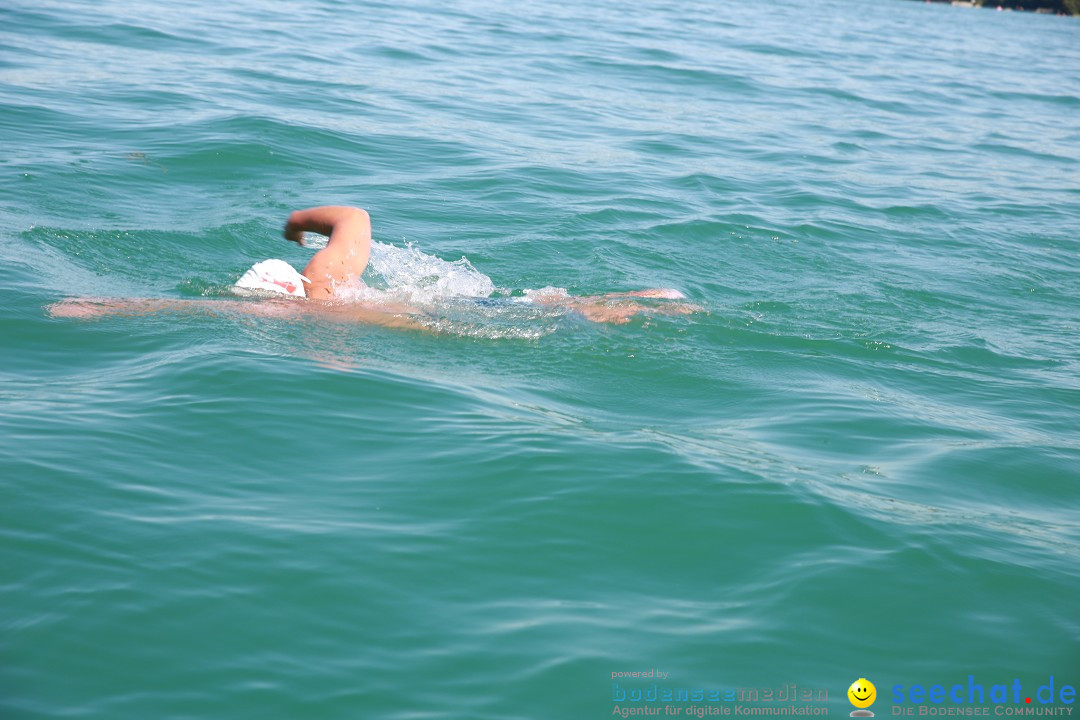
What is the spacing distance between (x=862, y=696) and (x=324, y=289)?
13.9ft

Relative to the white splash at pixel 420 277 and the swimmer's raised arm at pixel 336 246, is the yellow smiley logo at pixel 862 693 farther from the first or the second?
the swimmer's raised arm at pixel 336 246

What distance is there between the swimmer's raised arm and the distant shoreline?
55.7 meters

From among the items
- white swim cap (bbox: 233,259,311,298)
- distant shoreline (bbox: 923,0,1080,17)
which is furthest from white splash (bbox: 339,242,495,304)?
distant shoreline (bbox: 923,0,1080,17)

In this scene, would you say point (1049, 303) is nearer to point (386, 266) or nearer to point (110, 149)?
point (386, 266)

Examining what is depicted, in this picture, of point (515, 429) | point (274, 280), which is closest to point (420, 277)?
point (274, 280)

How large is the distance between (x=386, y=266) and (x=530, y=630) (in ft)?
14.4

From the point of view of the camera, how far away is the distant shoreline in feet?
178

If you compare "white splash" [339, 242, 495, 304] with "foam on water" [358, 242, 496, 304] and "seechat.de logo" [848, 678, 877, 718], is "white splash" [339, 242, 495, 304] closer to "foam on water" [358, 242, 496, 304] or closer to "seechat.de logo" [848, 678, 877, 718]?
"foam on water" [358, 242, 496, 304]

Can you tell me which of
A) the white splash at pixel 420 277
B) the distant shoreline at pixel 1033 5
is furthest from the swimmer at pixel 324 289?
the distant shoreline at pixel 1033 5

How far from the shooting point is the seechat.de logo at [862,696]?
11.5ft

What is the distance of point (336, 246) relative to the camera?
6.55 metres

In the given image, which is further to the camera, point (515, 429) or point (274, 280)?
point (274, 280)

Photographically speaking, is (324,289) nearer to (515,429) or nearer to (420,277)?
(420,277)

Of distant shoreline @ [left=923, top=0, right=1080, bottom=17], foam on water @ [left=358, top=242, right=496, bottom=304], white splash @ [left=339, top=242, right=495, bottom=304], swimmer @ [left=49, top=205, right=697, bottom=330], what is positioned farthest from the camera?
distant shoreline @ [left=923, top=0, right=1080, bottom=17]
